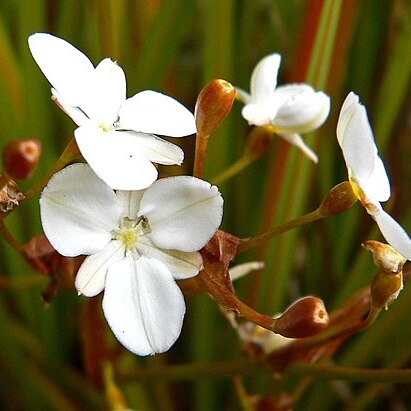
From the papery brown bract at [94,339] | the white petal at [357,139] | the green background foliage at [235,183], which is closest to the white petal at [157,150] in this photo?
the white petal at [357,139]

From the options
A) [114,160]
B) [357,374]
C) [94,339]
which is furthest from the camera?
[94,339]

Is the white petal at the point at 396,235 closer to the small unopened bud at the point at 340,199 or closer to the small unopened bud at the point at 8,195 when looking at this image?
the small unopened bud at the point at 340,199

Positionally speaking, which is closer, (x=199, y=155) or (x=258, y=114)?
(x=199, y=155)

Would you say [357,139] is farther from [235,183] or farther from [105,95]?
[235,183]

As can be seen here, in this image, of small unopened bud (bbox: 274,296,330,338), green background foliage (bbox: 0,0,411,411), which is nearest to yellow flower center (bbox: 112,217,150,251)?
small unopened bud (bbox: 274,296,330,338)

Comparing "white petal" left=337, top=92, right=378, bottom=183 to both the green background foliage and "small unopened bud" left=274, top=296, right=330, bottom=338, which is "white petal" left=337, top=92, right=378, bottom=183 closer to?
"small unopened bud" left=274, top=296, right=330, bottom=338

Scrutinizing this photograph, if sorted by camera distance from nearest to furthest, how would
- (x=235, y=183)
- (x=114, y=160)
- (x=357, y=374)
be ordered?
(x=114, y=160) < (x=357, y=374) < (x=235, y=183)

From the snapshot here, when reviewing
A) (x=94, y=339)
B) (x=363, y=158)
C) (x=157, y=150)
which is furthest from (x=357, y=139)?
(x=94, y=339)
